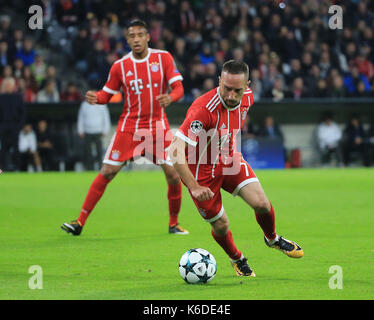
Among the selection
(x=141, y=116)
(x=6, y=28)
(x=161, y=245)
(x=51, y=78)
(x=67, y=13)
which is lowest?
(x=161, y=245)

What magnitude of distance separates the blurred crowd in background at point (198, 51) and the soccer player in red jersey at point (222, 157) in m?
13.4

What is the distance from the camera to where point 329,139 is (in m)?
22.0

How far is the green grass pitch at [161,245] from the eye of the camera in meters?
5.96

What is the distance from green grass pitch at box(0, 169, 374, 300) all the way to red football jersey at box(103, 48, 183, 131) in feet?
4.55

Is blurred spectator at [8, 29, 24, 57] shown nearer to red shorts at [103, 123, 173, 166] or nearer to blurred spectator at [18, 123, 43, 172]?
blurred spectator at [18, 123, 43, 172]

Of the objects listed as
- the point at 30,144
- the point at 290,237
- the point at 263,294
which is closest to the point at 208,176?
the point at 263,294

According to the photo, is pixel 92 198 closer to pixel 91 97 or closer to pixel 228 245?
pixel 91 97

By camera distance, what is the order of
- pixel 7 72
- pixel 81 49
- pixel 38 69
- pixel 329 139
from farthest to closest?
pixel 329 139
pixel 81 49
pixel 38 69
pixel 7 72

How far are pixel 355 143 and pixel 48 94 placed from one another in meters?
8.52

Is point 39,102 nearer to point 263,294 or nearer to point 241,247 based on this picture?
point 241,247

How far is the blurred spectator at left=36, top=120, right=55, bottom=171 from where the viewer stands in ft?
66.6

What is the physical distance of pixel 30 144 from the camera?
2000cm

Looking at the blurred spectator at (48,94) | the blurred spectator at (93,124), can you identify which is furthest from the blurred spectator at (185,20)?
the blurred spectator at (48,94)

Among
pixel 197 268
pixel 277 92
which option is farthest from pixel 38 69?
pixel 197 268
